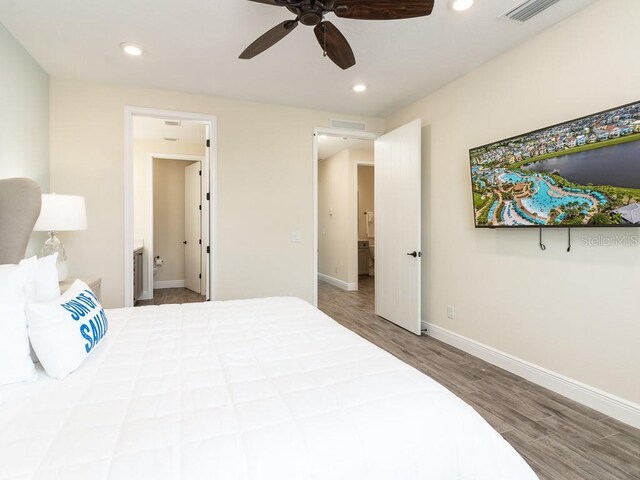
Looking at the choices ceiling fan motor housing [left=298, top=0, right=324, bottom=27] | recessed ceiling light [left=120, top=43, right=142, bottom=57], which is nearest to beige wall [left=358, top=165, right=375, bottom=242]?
recessed ceiling light [left=120, top=43, right=142, bottom=57]

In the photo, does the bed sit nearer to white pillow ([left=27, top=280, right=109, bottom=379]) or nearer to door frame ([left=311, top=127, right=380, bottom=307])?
white pillow ([left=27, top=280, right=109, bottom=379])

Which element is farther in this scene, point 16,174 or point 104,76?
point 104,76

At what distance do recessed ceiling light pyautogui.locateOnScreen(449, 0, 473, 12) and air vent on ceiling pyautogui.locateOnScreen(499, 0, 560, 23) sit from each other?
0.32 meters

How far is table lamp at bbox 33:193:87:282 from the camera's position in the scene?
8.36ft

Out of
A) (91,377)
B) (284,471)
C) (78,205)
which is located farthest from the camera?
(78,205)

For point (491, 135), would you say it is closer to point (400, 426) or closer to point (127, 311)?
point (400, 426)

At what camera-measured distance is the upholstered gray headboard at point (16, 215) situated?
1.89 meters

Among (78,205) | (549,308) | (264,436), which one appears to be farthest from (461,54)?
(78,205)

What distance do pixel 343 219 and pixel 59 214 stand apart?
4.56 meters

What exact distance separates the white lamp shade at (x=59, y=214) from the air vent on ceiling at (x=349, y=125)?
9.46ft

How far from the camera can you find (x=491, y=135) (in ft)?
9.58

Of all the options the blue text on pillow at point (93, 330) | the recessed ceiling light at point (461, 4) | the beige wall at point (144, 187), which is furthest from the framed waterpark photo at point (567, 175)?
the beige wall at point (144, 187)

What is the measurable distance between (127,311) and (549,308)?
9.77ft

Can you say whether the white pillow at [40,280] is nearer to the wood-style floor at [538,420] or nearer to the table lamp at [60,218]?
the table lamp at [60,218]
